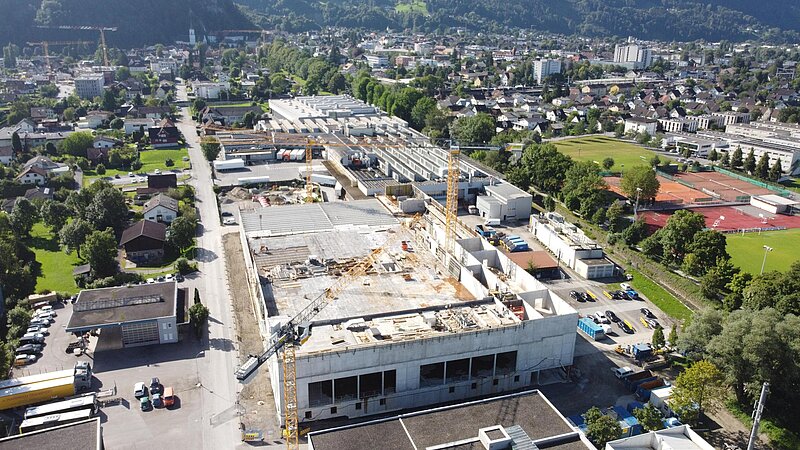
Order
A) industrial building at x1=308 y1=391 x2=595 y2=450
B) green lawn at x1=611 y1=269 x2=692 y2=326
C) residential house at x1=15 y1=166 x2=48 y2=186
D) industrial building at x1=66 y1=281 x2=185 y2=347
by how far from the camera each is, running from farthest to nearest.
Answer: residential house at x1=15 y1=166 x2=48 y2=186, green lawn at x1=611 y1=269 x2=692 y2=326, industrial building at x1=66 y1=281 x2=185 y2=347, industrial building at x1=308 y1=391 x2=595 y2=450

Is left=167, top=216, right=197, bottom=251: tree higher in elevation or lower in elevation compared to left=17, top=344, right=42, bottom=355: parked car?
higher

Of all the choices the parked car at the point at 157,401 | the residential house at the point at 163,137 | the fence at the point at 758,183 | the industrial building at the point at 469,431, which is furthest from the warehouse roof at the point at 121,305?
the fence at the point at 758,183

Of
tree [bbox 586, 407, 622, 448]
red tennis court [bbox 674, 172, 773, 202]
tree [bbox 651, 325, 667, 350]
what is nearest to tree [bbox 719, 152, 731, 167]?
red tennis court [bbox 674, 172, 773, 202]

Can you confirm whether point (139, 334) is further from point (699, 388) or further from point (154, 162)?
point (154, 162)

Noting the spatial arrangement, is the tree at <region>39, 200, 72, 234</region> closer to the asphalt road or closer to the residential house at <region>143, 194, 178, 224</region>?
the residential house at <region>143, 194, 178, 224</region>

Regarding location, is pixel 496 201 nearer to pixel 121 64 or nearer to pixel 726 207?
pixel 726 207

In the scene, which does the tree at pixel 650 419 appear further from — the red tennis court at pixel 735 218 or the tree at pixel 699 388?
the red tennis court at pixel 735 218
